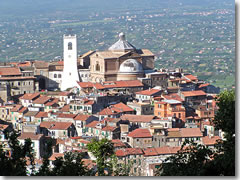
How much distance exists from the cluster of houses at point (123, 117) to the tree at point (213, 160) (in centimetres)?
990

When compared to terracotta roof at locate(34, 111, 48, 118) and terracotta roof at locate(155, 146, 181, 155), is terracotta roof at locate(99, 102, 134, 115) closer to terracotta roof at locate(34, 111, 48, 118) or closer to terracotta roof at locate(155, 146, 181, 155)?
terracotta roof at locate(34, 111, 48, 118)

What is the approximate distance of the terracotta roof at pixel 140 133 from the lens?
1303 inches

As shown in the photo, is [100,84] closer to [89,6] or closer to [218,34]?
[218,34]

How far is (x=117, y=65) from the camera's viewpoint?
47688 millimetres

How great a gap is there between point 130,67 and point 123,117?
10.8m

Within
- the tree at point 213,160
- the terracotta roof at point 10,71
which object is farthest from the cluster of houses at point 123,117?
the tree at point 213,160

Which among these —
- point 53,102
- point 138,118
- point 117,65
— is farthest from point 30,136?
point 117,65

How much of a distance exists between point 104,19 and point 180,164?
147529 mm

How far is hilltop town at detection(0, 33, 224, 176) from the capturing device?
32562 mm

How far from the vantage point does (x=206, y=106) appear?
40125 mm

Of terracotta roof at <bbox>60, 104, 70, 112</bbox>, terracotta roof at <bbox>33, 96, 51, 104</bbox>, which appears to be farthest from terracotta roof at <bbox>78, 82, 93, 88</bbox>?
terracotta roof at <bbox>60, 104, 70, 112</bbox>

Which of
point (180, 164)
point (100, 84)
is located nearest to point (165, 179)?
point (180, 164)

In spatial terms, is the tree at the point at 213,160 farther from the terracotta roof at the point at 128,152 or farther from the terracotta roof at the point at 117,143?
the terracotta roof at the point at 117,143

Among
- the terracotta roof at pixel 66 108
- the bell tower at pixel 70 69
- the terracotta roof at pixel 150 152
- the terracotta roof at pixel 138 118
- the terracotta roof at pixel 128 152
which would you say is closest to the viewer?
the terracotta roof at pixel 128 152
